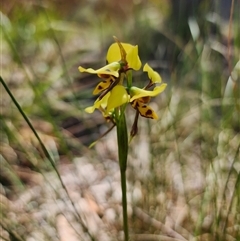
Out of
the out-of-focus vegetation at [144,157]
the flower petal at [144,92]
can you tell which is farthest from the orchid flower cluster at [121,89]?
the out-of-focus vegetation at [144,157]

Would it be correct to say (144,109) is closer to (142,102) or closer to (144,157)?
(142,102)

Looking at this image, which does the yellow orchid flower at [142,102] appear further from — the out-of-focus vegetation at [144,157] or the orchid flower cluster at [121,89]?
the out-of-focus vegetation at [144,157]

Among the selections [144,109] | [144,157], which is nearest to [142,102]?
[144,109]

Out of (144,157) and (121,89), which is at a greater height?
(121,89)

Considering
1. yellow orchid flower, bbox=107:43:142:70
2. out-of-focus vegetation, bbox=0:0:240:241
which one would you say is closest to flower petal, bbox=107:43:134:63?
yellow orchid flower, bbox=107:43:142:70

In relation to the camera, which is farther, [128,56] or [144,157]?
[144,157]

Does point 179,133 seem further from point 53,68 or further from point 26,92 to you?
point 53,68
